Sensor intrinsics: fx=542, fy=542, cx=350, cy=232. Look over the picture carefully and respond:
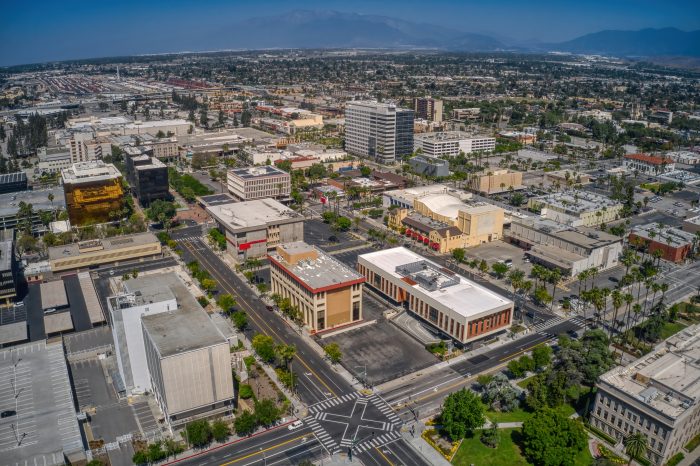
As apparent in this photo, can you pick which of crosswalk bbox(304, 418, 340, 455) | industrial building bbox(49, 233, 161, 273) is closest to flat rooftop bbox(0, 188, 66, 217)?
industrial building bbox(49, 233, 161, 273)

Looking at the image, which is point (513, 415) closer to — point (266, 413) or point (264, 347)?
point (266, 413)

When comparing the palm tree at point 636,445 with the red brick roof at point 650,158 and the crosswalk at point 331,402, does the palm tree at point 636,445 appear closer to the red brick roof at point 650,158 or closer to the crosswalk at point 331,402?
the crosswalk at point 331,402

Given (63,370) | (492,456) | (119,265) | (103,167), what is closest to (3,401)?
(63,370)

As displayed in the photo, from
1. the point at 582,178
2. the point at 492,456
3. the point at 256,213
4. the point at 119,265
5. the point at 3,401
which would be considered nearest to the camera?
the point at 492,456

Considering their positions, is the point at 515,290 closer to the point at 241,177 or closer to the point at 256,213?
the point at 256,213

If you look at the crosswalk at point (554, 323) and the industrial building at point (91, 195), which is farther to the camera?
the industrial building at point (91, 195)

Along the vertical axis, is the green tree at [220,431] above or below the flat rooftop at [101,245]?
below

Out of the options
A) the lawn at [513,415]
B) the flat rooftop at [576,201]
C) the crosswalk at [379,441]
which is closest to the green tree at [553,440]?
the lawn at [513,415]
